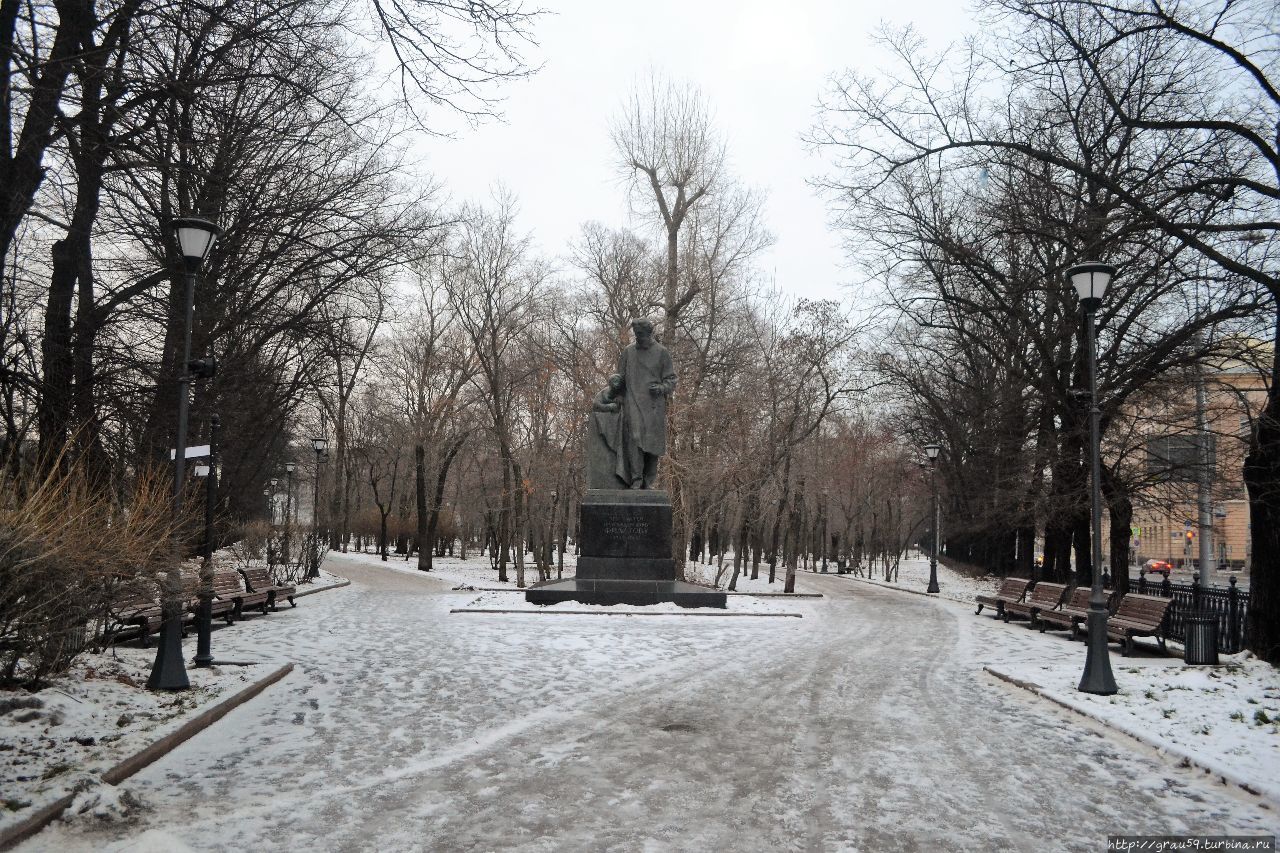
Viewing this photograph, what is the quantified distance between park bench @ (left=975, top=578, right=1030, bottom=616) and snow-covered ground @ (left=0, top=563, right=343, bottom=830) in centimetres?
1450

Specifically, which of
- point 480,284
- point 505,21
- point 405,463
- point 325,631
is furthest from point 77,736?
point 405,463

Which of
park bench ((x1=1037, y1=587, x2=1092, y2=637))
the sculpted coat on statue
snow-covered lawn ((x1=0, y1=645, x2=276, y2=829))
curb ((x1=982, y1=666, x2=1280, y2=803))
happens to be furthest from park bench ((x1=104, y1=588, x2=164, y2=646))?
park bench ((x1=1037, y1=587, x2=1092, y2=637))

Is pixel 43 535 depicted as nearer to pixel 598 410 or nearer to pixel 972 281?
pixel 598 410

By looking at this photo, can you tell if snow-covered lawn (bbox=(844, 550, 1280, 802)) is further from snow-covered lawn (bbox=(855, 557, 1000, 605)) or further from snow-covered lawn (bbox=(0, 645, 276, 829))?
snow-covered lawn (bbox=(855, 557, 1000, 605))

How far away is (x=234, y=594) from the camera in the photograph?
14805 mm

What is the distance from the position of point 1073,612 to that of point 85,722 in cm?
1366

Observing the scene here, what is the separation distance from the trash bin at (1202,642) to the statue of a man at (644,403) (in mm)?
8999

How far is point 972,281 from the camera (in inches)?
866

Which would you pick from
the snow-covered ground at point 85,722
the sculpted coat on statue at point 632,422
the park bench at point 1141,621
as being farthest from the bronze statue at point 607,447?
the snow-covered ground at point 85,722

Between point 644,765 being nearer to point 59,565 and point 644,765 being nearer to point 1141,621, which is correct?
point 59,565

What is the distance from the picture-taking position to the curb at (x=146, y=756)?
15.1 feet

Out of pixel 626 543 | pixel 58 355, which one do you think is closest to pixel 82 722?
pixel 58 355

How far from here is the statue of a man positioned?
17125 millimetres

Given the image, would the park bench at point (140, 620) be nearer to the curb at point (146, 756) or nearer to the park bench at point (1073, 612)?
the curb at point (146, 756)
